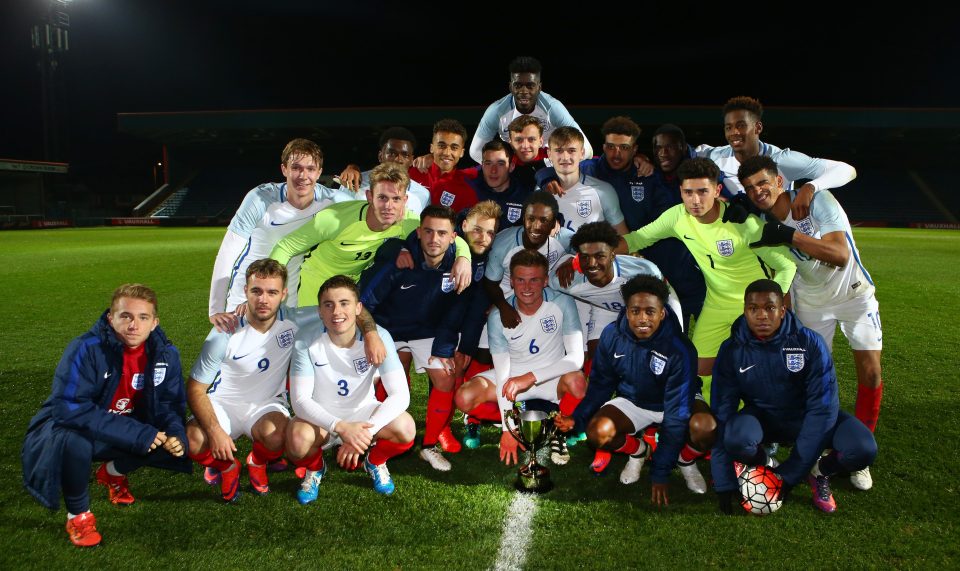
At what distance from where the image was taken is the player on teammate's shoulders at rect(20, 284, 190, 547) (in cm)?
289

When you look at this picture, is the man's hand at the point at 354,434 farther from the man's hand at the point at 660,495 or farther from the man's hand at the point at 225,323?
the man's hand at the point at 660,495

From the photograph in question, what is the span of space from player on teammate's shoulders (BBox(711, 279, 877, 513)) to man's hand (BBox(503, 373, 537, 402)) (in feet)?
3.49

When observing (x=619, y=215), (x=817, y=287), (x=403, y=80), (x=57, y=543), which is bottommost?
(x=57, y=543)

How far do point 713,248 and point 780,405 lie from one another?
1.18 metres

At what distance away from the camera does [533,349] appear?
416 centimetres

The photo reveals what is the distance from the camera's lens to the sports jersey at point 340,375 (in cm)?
342

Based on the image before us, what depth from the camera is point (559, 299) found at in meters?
4.17

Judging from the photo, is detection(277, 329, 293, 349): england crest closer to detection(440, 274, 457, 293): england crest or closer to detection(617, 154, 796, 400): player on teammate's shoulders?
detection(440, 274, 457, 293): england crest

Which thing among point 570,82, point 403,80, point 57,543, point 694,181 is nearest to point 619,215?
point 694,181

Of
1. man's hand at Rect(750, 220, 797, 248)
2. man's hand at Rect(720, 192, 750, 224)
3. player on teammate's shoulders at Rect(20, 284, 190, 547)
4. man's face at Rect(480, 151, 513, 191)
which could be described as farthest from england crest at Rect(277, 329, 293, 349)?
man's hand at Rect(750, 220, 797, 248)

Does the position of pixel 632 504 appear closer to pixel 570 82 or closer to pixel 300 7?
pixel 570 82

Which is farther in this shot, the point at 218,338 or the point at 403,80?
the point at 403,80

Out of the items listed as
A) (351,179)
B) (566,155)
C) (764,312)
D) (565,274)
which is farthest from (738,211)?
(351,179)

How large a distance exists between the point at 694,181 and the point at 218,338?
2833mm
